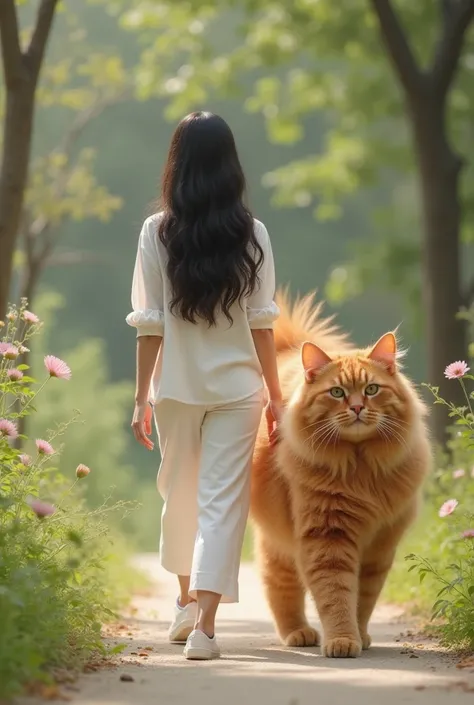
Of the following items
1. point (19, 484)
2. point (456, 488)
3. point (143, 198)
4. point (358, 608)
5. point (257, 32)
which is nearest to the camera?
point (19, 484)

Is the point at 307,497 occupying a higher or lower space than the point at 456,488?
lower

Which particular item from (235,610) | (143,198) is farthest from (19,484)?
(143,198)

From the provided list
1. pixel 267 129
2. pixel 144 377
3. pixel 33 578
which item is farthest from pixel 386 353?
pixel 267 129

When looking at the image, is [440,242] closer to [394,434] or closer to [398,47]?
[398,47]

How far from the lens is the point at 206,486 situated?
16.6 ft

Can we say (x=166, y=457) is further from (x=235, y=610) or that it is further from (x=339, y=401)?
(x=235, y=610)

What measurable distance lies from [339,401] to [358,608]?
3.32ft

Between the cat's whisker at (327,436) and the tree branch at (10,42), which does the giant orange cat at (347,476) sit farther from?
the tree branch at (10,42)

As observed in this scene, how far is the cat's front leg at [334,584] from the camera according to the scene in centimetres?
491

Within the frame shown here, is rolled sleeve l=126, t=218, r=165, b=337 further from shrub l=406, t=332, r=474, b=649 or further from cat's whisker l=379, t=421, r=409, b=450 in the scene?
shrub l=406, t=332, r=474, b=649

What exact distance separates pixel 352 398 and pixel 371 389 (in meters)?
0.12

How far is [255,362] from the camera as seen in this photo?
5211 millimetres

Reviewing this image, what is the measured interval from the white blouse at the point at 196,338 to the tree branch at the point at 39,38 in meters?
2.30

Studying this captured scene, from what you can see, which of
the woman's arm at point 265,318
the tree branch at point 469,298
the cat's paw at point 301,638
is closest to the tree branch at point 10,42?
the woman's arm at point 265,318
